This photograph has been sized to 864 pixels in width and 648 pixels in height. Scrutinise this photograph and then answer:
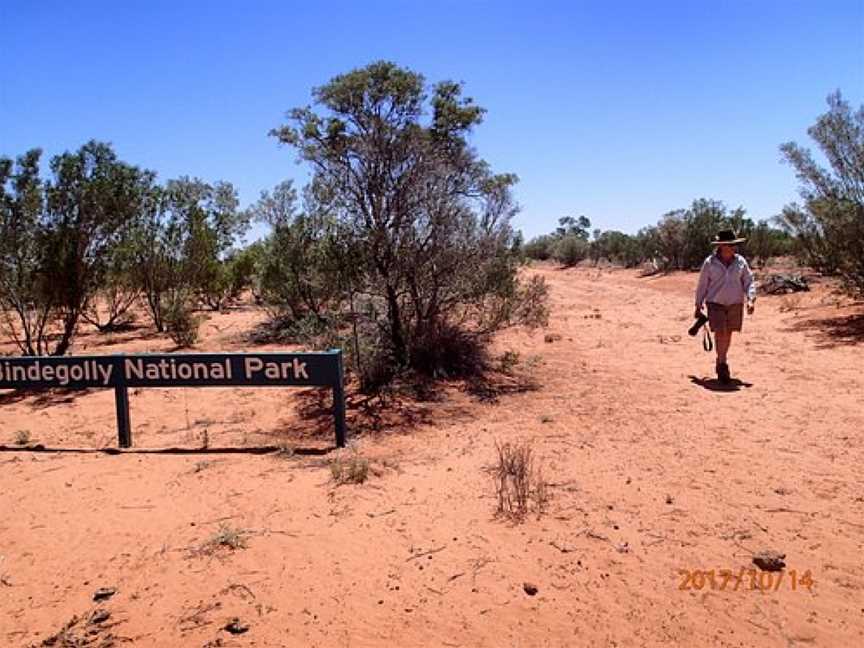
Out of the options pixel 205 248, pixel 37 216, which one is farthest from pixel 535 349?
pixel 205 248

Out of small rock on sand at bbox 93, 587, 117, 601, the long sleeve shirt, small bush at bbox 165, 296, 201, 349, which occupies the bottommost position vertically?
small rock on sand at bbox 93, 587, 117, 601

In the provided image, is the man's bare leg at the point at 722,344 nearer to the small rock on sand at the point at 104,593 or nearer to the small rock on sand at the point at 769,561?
the small rock on sand at the point at 769,561

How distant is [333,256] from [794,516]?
23.2 feet

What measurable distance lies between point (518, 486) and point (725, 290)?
15.5 feet

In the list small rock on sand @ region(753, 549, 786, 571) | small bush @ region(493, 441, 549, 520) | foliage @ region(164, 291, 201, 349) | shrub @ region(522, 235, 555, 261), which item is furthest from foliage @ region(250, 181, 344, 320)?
shrub @ region(522, 235, 555, 261)

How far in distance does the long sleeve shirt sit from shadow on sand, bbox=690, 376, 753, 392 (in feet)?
3.19

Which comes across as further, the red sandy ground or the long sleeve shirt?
the long sleeve shirt

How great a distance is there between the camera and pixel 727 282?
8.20m

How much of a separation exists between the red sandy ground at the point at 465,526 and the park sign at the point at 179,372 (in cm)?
71

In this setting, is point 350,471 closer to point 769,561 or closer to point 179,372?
point 179,372

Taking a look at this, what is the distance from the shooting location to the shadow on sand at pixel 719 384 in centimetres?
797

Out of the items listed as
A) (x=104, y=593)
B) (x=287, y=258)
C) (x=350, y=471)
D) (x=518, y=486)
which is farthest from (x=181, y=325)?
(x=518, y=486)

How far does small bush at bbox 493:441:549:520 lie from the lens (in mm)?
4695

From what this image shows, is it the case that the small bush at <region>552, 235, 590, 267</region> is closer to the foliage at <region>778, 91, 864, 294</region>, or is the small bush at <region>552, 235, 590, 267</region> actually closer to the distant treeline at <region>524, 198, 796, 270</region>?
the distant treeline at <region>524, 198, 796, 270</region>
